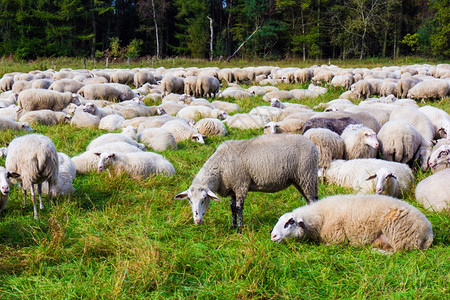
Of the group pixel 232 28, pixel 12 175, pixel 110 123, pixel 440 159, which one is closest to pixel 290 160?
pixel 440 159

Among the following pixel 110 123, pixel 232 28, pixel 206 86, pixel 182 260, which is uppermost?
pixel 232 28

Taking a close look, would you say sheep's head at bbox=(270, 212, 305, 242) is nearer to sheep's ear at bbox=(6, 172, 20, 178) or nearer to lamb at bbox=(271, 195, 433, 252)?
lamb at bbox=(271, 195, 433, 252)

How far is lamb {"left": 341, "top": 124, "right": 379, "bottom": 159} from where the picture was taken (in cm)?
656

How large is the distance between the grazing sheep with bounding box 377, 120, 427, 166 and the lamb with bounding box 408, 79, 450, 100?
9.11 metres

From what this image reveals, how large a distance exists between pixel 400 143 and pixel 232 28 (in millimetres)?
40901

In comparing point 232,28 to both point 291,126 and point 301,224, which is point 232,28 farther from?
point 301,224

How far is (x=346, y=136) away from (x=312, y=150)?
2.60m

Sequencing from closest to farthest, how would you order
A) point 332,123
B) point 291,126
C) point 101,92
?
1. point 332,123
2. point 291,126
3. point 101,92

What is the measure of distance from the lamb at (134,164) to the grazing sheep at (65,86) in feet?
33.6

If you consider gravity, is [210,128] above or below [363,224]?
above

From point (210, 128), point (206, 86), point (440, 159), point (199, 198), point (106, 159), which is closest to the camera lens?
point (199, 198)

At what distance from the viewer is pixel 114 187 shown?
5.65 meters

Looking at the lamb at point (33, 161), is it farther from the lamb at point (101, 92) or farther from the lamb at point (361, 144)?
the lamb at point (101, 92)

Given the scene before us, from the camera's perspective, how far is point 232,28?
45.1 m
